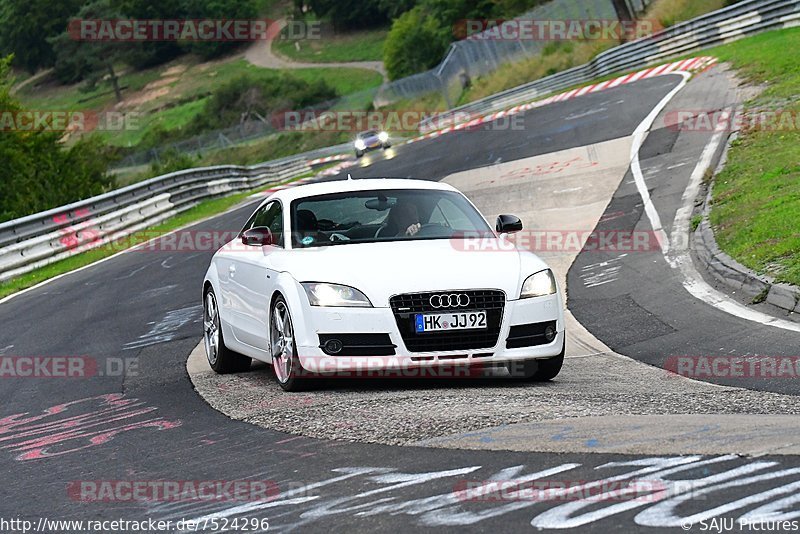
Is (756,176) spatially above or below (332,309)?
below

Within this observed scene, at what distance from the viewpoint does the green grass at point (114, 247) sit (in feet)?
71.3

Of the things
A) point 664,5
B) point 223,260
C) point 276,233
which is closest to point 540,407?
point 276,233

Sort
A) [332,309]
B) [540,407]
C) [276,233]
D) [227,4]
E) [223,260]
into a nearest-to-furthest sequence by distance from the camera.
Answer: [540,407]
[332,309]
[276,233]
[223,260]
[227,4]

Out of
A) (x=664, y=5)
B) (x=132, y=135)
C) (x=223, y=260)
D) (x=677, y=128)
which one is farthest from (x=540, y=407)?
(x=132, y=135)

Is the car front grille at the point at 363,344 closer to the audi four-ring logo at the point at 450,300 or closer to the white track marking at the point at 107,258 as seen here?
the audi four-ring logo at the point at 450,300

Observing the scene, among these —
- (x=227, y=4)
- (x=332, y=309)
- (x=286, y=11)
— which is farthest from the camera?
(x=286, y=11)

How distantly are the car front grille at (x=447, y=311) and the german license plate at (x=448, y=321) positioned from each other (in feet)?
0.08

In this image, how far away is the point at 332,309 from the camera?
874 cm

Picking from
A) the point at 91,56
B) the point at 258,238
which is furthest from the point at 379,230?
the point at 91,56

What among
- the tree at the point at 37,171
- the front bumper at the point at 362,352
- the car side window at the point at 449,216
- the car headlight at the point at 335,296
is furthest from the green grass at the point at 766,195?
the tree at the point at 37,171

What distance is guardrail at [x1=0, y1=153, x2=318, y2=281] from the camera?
891 inches

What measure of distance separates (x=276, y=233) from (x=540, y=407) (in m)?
3.52

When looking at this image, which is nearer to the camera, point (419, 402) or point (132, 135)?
point (419, 402)

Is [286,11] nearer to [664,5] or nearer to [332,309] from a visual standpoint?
[664,5]
